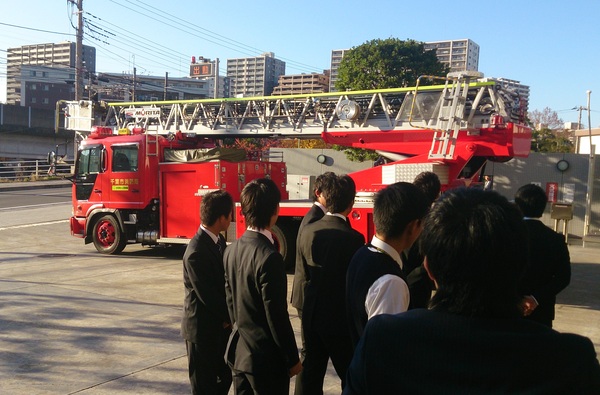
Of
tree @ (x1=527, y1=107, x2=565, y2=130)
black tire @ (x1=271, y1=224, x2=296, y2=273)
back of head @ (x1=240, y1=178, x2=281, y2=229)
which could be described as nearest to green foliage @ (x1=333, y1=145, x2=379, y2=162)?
black tire @ (x1=271, y1=224, x2=296, y2=273)

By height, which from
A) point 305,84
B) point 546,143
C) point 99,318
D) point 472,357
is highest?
point 305,84

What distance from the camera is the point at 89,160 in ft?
44.4

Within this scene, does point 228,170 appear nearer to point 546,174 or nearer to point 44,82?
point 546,174

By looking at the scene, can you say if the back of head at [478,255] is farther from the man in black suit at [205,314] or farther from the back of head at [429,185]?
the back of head at [429,185]

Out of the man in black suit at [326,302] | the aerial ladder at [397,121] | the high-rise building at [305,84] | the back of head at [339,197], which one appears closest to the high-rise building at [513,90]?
the aerial ladder at [397,121]

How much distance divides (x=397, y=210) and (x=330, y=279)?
1115mm

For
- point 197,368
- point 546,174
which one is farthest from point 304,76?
point 197,368

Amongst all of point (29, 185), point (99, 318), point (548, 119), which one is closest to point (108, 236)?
point (99, 318)

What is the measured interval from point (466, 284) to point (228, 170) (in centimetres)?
1070

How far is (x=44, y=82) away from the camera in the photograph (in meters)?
127

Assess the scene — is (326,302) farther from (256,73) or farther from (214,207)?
(256,73)

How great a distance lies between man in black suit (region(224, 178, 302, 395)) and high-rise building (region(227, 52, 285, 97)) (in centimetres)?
12665

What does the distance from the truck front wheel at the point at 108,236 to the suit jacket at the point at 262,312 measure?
10346 mm

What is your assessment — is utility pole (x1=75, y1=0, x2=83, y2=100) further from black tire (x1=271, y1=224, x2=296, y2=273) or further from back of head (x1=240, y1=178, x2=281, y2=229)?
back of head (x1=240, y1=178, x2=281, y2=229)
